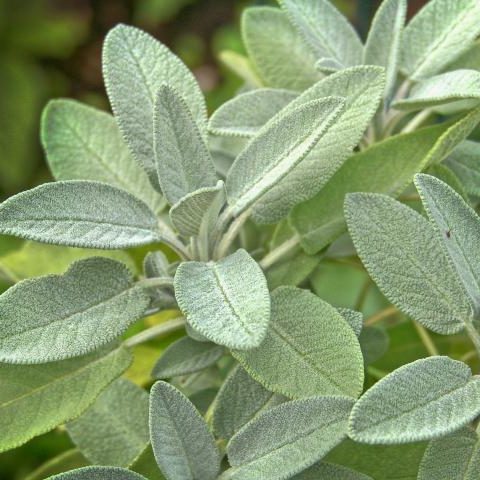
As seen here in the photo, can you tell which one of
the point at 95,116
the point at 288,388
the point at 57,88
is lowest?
the point at 57,88

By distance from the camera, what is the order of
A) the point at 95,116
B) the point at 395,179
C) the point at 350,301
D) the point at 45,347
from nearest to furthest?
the point at 45,347 < the point at 395,179 < the point at 95,116 < the point at 350,301

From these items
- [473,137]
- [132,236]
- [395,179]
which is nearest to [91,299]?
[132,236]

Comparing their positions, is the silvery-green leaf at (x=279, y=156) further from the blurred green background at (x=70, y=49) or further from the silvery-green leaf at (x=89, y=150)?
the blurred green background at (x=70, y=49)

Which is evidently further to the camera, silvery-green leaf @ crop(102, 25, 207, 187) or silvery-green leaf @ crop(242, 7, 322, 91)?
silvery-green leaf @ crop(242, 7, 322, 91)

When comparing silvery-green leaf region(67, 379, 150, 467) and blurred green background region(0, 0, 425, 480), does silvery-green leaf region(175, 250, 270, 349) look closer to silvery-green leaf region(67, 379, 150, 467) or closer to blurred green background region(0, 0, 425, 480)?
silvery-green leaf region(67, 379, 150, 467)

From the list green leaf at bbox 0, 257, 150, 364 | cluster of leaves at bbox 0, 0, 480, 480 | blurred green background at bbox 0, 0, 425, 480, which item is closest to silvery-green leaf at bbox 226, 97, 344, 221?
cluster of leaves at bbox 0, 0, 480, 480

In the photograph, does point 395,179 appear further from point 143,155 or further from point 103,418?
point 103,418
